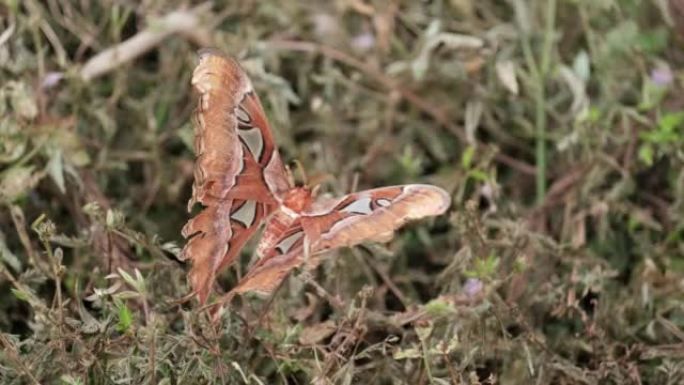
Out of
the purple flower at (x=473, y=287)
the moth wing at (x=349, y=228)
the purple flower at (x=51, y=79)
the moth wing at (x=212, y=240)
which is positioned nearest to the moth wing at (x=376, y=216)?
the moth wing at (x=349, y=228)

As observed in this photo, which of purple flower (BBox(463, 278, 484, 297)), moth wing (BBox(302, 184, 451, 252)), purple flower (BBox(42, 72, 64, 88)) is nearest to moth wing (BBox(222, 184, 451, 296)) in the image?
moth wing (BBox(302, 184, 451, 252))

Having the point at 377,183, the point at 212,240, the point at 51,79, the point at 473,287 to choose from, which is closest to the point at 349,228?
Answer: the point at 212,240

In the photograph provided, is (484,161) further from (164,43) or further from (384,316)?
(164,43)

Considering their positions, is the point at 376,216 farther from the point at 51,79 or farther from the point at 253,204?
the point at 51,79

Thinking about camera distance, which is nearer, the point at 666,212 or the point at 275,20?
the point at 666,212

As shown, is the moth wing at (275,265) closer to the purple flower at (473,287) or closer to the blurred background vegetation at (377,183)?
the blurred background vegetation at (377,183)

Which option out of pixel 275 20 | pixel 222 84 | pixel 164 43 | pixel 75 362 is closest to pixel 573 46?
pixel 275 20
